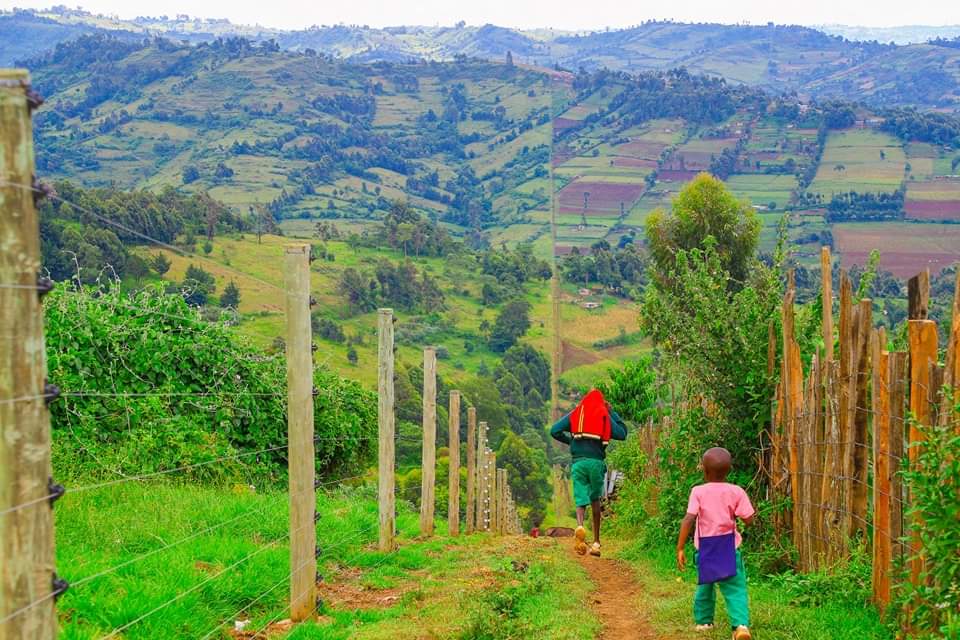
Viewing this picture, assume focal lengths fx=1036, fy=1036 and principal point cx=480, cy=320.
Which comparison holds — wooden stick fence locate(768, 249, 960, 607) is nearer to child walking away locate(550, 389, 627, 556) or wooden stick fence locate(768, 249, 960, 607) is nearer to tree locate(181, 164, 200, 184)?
child walking away locate(550, 389, 627, 556)

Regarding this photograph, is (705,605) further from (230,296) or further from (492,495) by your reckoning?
(230,296)

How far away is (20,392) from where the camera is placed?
377 cm

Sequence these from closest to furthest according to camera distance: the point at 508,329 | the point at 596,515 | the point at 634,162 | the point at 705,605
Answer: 1. the point at 705,605
2. the point at 596,515
3. the point at 508,329
4. the point at 634,162

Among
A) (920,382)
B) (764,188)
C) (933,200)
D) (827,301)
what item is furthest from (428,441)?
(764,188)

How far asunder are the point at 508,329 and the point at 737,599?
74.2 metres

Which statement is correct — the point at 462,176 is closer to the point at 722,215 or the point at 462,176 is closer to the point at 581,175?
the point at 581,175

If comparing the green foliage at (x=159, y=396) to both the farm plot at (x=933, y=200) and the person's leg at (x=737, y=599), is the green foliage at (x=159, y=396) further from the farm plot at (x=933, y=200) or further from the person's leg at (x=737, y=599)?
the farm plot at (x=933, y=200)

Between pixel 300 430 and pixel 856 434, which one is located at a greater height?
pixel 300 430

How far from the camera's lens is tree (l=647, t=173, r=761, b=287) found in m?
35.1

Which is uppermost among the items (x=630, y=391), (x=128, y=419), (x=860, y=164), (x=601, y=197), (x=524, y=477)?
(x=860, y=164)

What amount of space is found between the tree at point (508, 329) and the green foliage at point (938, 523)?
74219 millimetres

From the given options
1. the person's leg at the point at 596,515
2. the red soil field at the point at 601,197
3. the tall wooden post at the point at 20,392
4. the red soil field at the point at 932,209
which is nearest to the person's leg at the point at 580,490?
the person's leg at the point at 596,515

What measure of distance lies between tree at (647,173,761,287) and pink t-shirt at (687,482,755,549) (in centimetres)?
2808

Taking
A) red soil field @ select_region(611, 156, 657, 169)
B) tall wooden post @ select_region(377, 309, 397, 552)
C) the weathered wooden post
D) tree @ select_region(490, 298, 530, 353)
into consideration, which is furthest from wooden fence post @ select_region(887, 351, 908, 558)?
red soil field @ select_region(611, 156, 657, 169)
